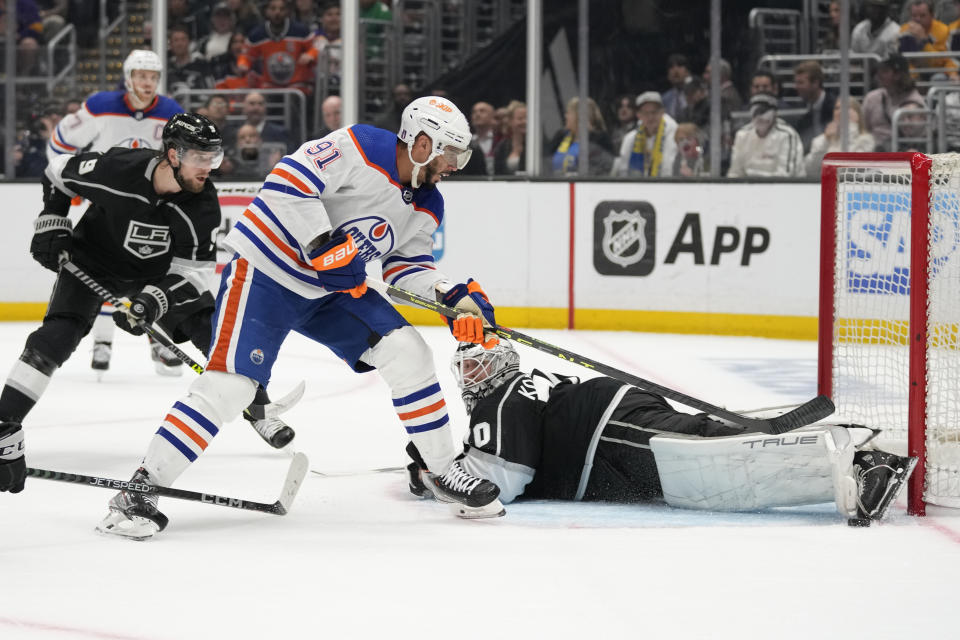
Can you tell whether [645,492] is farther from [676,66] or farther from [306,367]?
[676,66]

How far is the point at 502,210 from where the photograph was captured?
7.23m

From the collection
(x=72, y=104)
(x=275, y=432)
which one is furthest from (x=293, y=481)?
(x=72, y=104)

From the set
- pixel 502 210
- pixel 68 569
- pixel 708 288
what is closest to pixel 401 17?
pixel 502 210

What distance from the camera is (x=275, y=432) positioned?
12.2 ft

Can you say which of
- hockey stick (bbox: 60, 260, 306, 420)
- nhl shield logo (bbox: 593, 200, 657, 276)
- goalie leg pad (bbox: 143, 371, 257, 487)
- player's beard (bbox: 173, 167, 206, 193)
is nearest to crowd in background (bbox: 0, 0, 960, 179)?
nhl shield logo (bbox: 593, 200, 657, 276)

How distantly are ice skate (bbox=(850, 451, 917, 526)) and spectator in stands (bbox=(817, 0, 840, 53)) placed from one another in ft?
14.6

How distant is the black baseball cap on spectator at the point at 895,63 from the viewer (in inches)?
271

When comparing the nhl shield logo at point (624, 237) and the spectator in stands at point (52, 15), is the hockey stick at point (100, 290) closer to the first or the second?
the nhl shield logo at point (624, 237)

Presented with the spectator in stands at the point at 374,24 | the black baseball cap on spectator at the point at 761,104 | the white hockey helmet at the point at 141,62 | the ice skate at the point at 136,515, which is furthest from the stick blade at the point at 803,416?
the spectator in stands at the point at 374,24

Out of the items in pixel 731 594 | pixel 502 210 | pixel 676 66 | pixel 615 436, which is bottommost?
pixel 731 594

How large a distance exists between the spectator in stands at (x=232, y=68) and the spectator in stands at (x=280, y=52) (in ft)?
0.11

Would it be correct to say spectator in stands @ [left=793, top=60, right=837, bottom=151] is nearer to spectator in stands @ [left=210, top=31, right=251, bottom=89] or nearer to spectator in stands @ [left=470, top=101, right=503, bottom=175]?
spectator in stands @ [left=470, top=101, right=503, bottom=175]

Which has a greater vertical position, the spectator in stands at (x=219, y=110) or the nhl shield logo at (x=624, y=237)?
the spectator in stands at (x=219, y=110)

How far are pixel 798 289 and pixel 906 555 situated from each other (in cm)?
418
